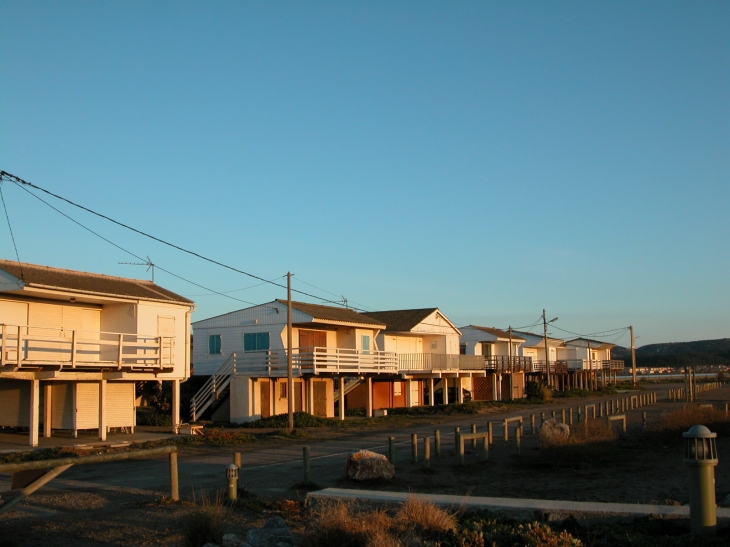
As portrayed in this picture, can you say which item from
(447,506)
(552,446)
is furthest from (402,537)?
(552,446)

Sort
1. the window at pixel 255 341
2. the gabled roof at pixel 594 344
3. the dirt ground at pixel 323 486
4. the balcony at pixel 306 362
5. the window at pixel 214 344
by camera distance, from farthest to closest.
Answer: the gabled roof at pixel 594 344, the window at pixel 214 344, the window at pixel 255 341, the balcony at pixel 306 362, the dirt ground at pixel 323 486

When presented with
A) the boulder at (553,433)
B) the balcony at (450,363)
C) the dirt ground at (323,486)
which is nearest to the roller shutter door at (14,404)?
the dirt ground at (323,486)

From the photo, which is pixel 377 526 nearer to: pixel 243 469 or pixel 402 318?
pixel 243 469

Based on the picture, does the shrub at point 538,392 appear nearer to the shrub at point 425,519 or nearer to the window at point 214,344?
the window at point 214,344

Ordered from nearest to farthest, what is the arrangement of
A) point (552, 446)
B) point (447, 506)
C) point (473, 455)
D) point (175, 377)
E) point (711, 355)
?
point (447, 506) → point (552, 446) → point (473, 455) → point (175, 377) → point (711, 355)

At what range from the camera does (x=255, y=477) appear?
54.3ft

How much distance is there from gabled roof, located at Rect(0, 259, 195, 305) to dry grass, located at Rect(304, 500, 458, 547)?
1792cm

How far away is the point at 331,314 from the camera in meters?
41.4

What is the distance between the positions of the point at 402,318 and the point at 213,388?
1851 cm

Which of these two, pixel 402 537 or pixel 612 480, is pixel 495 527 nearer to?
pixel 402 537

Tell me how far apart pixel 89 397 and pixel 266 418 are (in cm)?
966

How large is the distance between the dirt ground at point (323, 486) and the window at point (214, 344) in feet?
51.9

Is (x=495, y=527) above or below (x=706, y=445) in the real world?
below

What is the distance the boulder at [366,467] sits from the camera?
49.5 ft
